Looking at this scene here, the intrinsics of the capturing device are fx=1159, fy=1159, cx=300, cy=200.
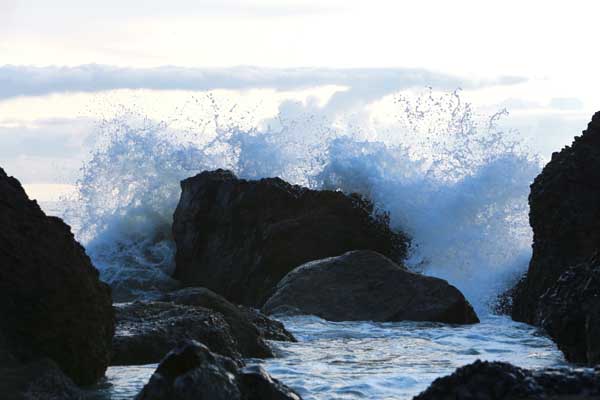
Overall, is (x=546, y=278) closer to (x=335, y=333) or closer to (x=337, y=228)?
(x=335, y=333)

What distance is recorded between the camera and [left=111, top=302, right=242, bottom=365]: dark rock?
7363mm

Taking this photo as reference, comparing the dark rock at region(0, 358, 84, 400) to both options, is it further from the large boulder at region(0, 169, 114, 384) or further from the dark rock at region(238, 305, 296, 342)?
the dark rock at region(238, 305, 296, 342)

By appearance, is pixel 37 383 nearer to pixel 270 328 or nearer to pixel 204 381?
pixel 204 381

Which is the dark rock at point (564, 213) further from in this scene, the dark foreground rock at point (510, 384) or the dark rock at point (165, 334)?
the dark foreground rock at point (510, 384)

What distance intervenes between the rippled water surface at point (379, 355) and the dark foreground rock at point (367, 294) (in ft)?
0.82

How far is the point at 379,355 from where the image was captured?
27.0 feet

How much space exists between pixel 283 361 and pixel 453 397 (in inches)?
136

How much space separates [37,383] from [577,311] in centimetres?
362

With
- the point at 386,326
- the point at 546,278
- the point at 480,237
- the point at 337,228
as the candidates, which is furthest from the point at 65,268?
the point at 480,237

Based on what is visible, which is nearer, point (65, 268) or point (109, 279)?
point (65, 268)

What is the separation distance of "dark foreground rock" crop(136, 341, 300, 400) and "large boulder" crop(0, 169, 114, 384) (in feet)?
4.24

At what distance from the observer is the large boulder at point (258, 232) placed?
1388 centimetres

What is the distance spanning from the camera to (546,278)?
434 inches

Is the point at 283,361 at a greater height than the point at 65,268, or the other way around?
the point at 65,268
